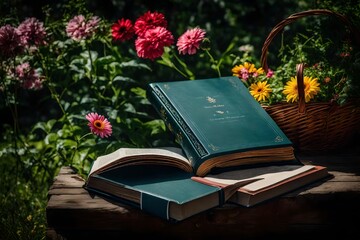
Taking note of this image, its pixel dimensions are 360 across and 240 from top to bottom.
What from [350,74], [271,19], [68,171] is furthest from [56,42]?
[271,19]

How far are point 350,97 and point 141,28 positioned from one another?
103 cm

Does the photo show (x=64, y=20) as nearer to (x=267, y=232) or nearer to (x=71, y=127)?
(x=71, y=127)

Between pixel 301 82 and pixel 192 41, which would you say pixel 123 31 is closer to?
pixel 192 41

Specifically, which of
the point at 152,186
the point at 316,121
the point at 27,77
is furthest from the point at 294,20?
the point at 27,77

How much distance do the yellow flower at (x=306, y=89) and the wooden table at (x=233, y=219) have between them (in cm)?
40

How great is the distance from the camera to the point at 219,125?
1.98 metres

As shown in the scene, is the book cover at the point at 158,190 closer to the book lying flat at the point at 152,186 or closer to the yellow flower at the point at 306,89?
the book lying flat at the point at 152,186

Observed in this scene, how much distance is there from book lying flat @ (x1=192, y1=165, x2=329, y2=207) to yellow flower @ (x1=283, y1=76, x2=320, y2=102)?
12.8 inches

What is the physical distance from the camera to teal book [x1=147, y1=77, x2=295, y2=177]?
1.84 meters

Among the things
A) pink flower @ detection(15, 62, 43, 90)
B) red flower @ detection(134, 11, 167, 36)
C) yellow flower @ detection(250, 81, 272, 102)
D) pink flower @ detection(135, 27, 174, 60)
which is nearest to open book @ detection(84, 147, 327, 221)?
yellow flower @ detection(250, 81, 272, 102)

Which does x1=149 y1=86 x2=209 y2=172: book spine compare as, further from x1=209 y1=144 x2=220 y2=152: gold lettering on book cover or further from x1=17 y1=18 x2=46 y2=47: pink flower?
x1=17 y1=18 x2=46 y2=47: pink flower

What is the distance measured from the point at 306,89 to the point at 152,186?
792 millimetres

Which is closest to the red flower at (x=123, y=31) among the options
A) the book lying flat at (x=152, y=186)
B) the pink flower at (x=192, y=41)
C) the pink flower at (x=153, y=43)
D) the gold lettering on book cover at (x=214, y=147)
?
the pink flower at (x=153, y=43)

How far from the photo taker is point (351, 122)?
6.99ft
